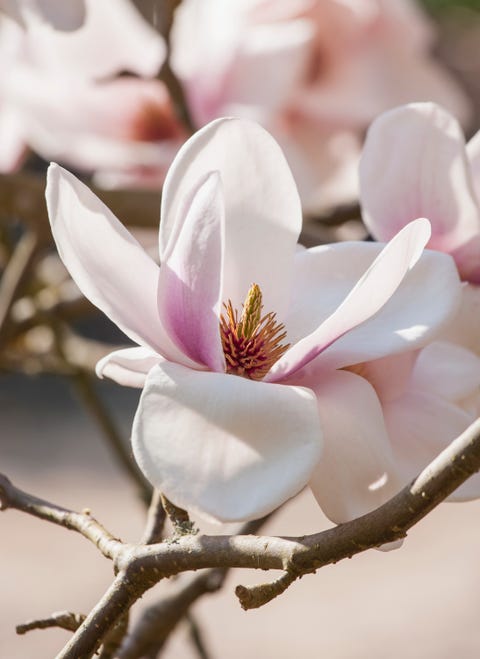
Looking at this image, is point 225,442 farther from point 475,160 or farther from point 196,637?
point 196,637

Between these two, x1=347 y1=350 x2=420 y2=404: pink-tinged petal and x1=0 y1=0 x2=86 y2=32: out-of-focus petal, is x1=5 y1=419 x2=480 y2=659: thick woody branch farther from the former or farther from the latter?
x1=0 y1=0 x2=86 y2=32: out-of-focus petal

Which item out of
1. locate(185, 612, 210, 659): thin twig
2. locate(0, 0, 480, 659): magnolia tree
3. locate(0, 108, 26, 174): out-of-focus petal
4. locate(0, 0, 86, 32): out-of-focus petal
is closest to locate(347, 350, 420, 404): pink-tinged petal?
locate(0, 0, 480, 659): magnolia tree

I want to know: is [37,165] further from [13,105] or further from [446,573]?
[13,105]

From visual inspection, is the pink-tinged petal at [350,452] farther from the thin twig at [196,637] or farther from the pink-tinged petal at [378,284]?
the thin twig at [196,637]

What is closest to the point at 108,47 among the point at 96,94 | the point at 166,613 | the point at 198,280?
the point at 96,94

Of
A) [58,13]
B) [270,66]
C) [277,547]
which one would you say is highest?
[270,66]

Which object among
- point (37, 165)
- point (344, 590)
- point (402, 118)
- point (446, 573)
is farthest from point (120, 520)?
point (402, 118)

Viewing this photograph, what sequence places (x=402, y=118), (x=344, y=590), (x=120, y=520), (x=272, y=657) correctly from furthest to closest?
1. (x=120, y=520)
2. (x=344, y=590)
3. (x=272, y=657)
4. (x=402, y=118)
